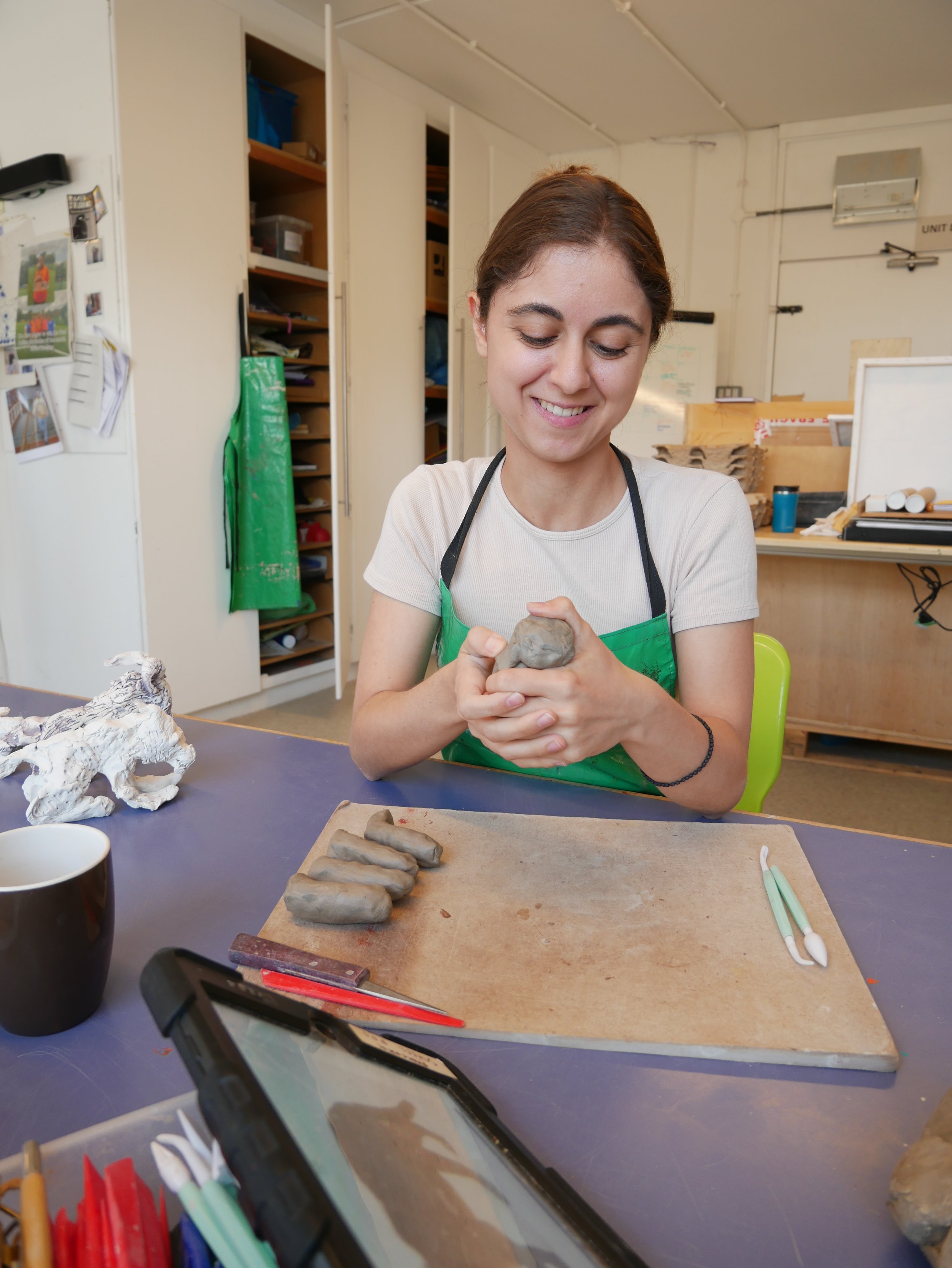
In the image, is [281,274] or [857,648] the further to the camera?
[281,274]

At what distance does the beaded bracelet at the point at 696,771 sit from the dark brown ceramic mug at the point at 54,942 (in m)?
0.58

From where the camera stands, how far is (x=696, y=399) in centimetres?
544

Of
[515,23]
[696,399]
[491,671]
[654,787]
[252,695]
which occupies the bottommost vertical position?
[252,695]

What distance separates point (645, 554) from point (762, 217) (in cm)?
521

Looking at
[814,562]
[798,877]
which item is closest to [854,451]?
[814,562]

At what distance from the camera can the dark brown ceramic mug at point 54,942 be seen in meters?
0.57

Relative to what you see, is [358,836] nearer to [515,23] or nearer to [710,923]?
[710,923]

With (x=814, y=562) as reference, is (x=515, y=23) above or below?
above

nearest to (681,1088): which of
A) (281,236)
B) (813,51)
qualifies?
(281,236)

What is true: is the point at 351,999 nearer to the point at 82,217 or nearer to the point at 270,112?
the point at 82,217

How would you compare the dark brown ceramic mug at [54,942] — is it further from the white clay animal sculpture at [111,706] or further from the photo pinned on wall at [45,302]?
the photo pinned on wall at [45,302]

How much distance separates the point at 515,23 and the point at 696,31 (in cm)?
86

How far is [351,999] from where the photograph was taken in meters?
0.63

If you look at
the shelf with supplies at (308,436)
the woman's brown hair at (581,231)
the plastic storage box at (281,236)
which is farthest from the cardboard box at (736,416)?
the woman's brown hair at (581,231)
